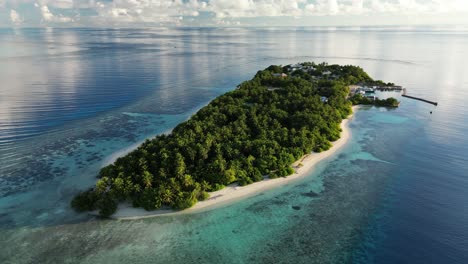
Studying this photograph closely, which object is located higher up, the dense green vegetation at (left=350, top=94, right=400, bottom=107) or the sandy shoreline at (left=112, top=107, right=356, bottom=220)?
the dense green vegetation at (left=350, top=94, right=400, bottom=107)

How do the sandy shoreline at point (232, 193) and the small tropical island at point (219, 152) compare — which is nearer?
the sandy shoreline at point (232, 193)

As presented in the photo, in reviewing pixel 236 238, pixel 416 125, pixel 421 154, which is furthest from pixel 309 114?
pixel 236 238

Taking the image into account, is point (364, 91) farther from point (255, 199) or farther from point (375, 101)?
point (255, 199)

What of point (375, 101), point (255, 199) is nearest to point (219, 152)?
point (255, 199)

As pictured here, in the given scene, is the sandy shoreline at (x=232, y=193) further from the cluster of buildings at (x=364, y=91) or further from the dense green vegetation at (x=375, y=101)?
the cluster of buildings at (x=364, y=91)

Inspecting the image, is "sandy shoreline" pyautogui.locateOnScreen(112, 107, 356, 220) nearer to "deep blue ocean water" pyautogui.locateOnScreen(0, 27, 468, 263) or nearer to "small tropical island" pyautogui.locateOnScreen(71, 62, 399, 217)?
"small tropical island" pyautogui.locateOnScreen(71, 62, 399, 217)

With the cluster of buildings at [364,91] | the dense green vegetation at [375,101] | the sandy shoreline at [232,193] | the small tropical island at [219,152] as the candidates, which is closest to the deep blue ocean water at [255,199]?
the sandy shoreline at [232,193]

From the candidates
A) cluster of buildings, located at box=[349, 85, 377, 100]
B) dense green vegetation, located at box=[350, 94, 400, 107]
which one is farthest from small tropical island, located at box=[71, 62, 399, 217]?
cluster of buildings, located at box=[349, 85, 377, 100]

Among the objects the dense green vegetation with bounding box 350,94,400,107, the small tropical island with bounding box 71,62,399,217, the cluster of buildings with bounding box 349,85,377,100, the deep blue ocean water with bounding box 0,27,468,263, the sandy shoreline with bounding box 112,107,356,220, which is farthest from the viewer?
the cluster of buildings with bounding box 349,85,377,100
